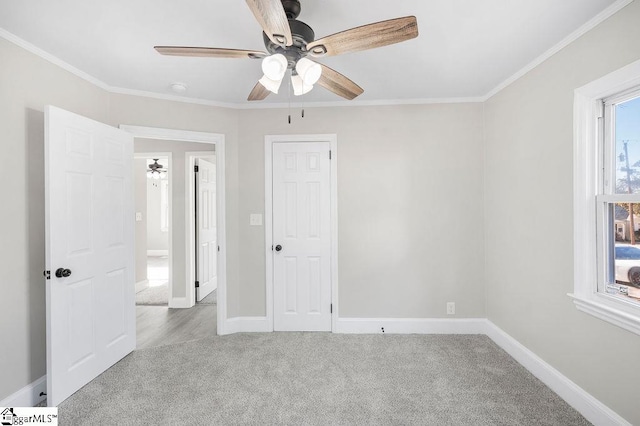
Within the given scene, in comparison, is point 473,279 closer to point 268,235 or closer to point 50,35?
point 268,235

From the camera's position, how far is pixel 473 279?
315cm

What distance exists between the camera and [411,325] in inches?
125

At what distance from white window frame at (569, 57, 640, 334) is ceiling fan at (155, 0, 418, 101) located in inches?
55.1

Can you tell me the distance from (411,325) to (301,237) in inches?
58.7

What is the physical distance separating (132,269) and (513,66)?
3.72 metres

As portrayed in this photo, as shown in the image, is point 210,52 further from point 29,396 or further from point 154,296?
point 154,296

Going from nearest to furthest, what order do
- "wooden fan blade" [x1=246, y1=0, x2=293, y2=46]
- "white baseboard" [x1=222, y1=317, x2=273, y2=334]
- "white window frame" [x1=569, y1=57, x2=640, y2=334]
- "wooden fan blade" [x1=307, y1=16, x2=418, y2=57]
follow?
"wooden fan blade" [x1=246, y1=0, x2=293, y2=46]
"wooden fan blade" [x1=307, y1=16, x2=418, y2=57]
"white window frame" [x1=569, y1=57, x2=640, y2=334]
"white baseboard" [x1=222, y1=317, x2=273, y2=334]

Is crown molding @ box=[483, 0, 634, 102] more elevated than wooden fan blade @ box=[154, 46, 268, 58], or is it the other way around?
crown molding @ box=[483, 0, 634, 102]

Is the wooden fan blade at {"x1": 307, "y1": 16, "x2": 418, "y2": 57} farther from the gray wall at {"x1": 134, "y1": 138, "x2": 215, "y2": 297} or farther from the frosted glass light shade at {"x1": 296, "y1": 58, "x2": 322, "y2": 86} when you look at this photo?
the gray wall at {"x1": 134, "y1": 138, "x2": 215, "y2": 297}

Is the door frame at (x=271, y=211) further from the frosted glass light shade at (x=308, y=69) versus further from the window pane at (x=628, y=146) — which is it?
the window pane at (x=628, y=146)

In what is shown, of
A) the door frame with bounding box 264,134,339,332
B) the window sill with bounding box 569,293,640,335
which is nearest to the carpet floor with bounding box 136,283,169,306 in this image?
the door frame with bounding box 264,134,339,332

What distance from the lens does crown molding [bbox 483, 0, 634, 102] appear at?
166 cm

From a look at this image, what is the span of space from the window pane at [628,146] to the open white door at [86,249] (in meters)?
3.59

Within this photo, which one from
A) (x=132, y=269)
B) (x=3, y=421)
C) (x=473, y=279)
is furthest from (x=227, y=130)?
(x=473, y=279)
